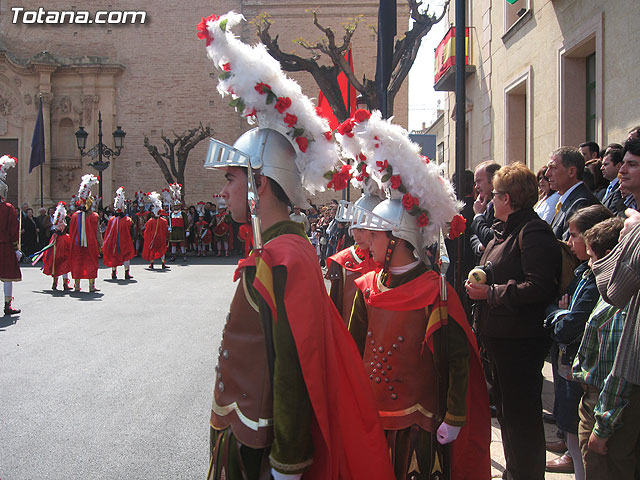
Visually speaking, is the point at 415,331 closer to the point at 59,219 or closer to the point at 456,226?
the point at 456,226

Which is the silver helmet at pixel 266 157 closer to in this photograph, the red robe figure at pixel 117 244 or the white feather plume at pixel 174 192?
the red robe figure at pixel 117 244

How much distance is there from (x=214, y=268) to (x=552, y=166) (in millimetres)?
16121

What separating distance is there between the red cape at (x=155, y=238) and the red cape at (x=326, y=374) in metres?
17.3

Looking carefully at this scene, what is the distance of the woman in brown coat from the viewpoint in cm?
329

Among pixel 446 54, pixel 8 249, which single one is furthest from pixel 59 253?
pixel 446 54

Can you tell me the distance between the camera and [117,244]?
15.5m

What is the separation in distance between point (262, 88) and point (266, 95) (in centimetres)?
4

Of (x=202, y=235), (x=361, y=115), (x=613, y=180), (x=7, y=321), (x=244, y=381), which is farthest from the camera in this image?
(x=202, y=235)

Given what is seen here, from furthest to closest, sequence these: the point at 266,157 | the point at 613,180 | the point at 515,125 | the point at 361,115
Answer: the point at 515,125 → the point at 613,180 → the point at 361,115 → the point at 266,157

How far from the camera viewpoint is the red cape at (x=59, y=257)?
43.8ft

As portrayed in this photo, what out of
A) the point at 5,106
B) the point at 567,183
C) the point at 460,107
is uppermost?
the point at 5,106

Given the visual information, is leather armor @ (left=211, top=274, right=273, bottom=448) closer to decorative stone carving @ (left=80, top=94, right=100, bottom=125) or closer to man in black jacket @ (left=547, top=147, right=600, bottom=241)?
man in black jacket @ (left=547, top=147, right=600, bottom=241)

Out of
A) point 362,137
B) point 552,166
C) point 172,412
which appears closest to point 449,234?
point 362,137

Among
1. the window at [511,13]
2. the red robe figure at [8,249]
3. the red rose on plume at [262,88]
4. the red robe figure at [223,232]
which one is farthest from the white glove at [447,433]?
the red robe figure at [223,232]
